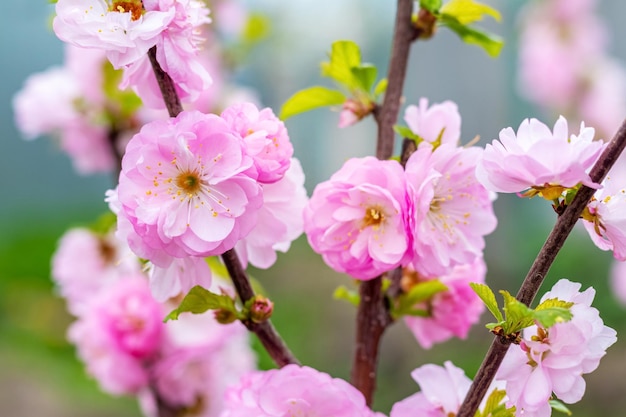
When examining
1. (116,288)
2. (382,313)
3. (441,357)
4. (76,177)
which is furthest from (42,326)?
(382,313)

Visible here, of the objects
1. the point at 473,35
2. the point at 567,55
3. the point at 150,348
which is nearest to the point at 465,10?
the point at 473,35

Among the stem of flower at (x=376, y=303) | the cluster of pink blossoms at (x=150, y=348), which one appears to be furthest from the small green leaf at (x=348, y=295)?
the cluster of pink blossoms at (x=150, y=348)

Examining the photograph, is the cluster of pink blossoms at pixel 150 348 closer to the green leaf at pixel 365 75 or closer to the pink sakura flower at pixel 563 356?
the green leaf at pixel 365 75

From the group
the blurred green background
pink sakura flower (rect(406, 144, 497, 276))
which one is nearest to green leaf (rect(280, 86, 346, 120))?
pink sakura flower (rect(406, 144, 497, 276))

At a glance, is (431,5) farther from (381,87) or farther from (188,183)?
(188,183)

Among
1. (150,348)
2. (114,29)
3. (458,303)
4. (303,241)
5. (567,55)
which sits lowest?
(303,241)

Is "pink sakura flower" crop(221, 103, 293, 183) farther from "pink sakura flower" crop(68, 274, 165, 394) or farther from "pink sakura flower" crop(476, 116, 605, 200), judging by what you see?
"pink sakura flower" crop(68, 274, 165, 394)

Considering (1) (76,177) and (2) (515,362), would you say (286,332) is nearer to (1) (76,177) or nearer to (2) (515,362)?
(1) (76,177)
